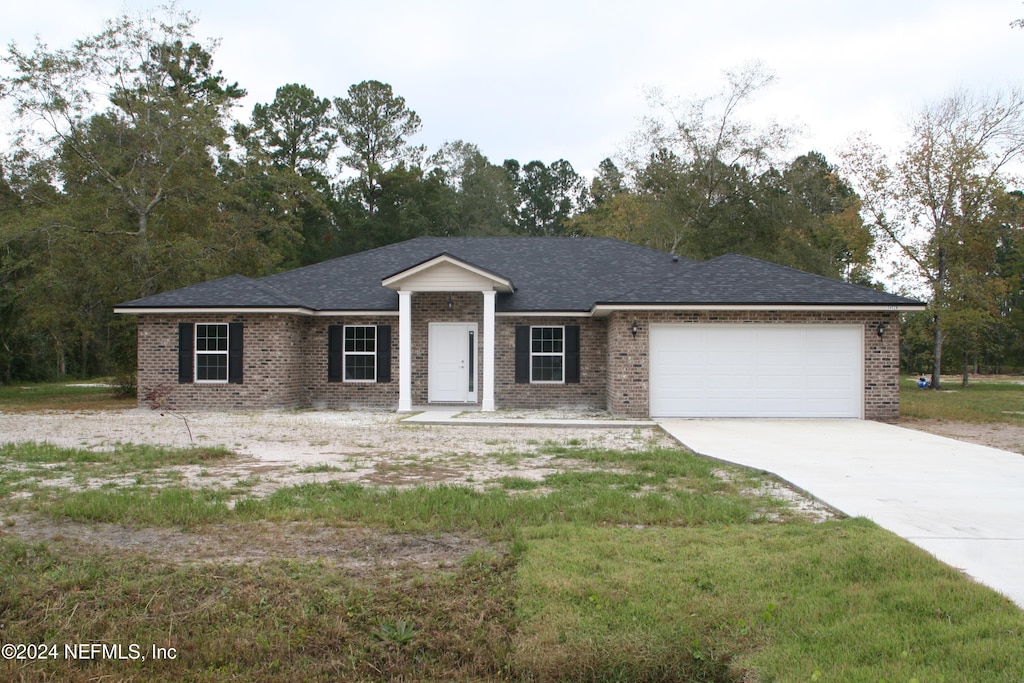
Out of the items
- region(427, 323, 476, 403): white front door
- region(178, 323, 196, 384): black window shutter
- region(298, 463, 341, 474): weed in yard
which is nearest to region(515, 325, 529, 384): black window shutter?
region(427, 323, 476, 403): white front door

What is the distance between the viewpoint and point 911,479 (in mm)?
7891

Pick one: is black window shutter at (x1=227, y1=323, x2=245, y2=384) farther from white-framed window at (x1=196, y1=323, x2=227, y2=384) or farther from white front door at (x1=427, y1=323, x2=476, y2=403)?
white front door at (x1=427, y1=323, x2=476, y2=403)

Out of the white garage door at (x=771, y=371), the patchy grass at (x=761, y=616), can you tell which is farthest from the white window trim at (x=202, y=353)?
the patchy grass at (x=761, y=616)

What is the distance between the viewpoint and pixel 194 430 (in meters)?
13.1

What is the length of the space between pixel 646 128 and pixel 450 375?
2568 cm

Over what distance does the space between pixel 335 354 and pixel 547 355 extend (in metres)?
5.30

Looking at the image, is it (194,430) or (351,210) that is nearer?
(194,430)

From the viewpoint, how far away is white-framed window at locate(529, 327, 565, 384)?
18312mm

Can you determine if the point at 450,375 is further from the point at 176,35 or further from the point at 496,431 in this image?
the point at 176,35

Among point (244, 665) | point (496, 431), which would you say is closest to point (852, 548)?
point (244, 665)

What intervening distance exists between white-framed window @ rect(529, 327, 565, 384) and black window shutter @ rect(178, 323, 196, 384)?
8.02 metres

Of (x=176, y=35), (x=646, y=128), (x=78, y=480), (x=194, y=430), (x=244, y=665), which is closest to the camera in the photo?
(x=244, y=665)

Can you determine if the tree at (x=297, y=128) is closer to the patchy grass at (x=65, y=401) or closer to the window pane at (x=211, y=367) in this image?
the patchy grass at (x=65, y=401)

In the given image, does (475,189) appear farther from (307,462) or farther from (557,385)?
(307,462)
